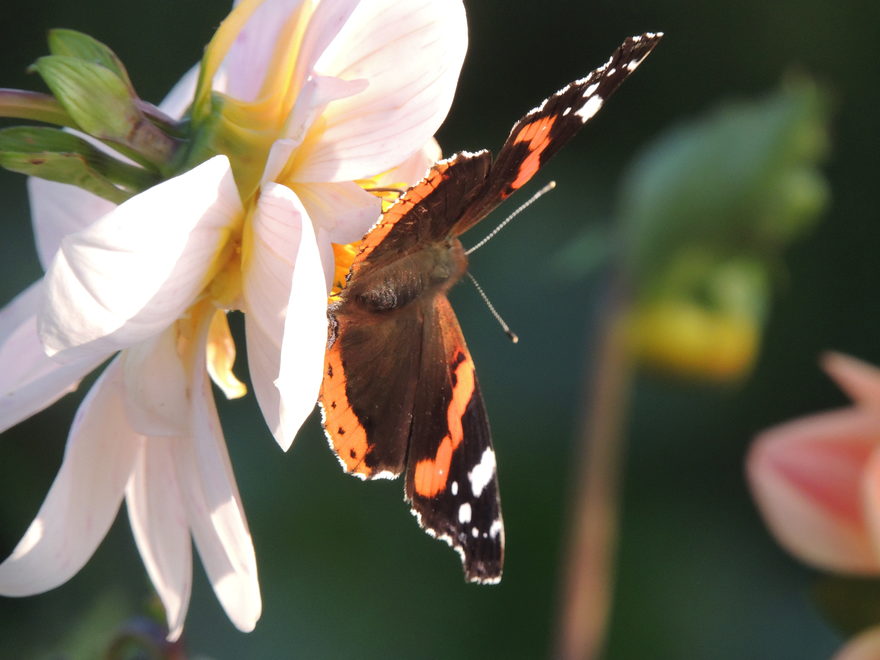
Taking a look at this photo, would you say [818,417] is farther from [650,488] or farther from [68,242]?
[650,488]

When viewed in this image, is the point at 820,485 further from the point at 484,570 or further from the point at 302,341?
the point at 302,341

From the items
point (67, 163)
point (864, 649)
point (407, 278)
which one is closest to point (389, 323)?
point (407, 278)

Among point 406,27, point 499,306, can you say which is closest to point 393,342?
point 406,27

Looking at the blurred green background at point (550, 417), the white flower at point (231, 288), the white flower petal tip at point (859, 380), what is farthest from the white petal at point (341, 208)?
the blurred green background at point (550, 417)

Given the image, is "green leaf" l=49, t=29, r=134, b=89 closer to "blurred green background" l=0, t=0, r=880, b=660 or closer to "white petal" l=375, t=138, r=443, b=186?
"white petal" l=375, t=138, r=443, b=186

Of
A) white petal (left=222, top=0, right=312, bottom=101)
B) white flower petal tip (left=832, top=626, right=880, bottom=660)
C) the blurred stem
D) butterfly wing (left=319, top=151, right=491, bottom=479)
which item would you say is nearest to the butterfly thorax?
butterfly wing (left=319, top=151, right=491, bottom=479)

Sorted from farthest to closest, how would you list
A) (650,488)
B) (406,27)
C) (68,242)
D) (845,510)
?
(650,488) < (845,510) < (406,27) < (68,242)

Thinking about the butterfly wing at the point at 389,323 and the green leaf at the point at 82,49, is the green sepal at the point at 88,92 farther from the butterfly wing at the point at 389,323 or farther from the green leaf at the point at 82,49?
the butterfly wing at the point at 389,323
